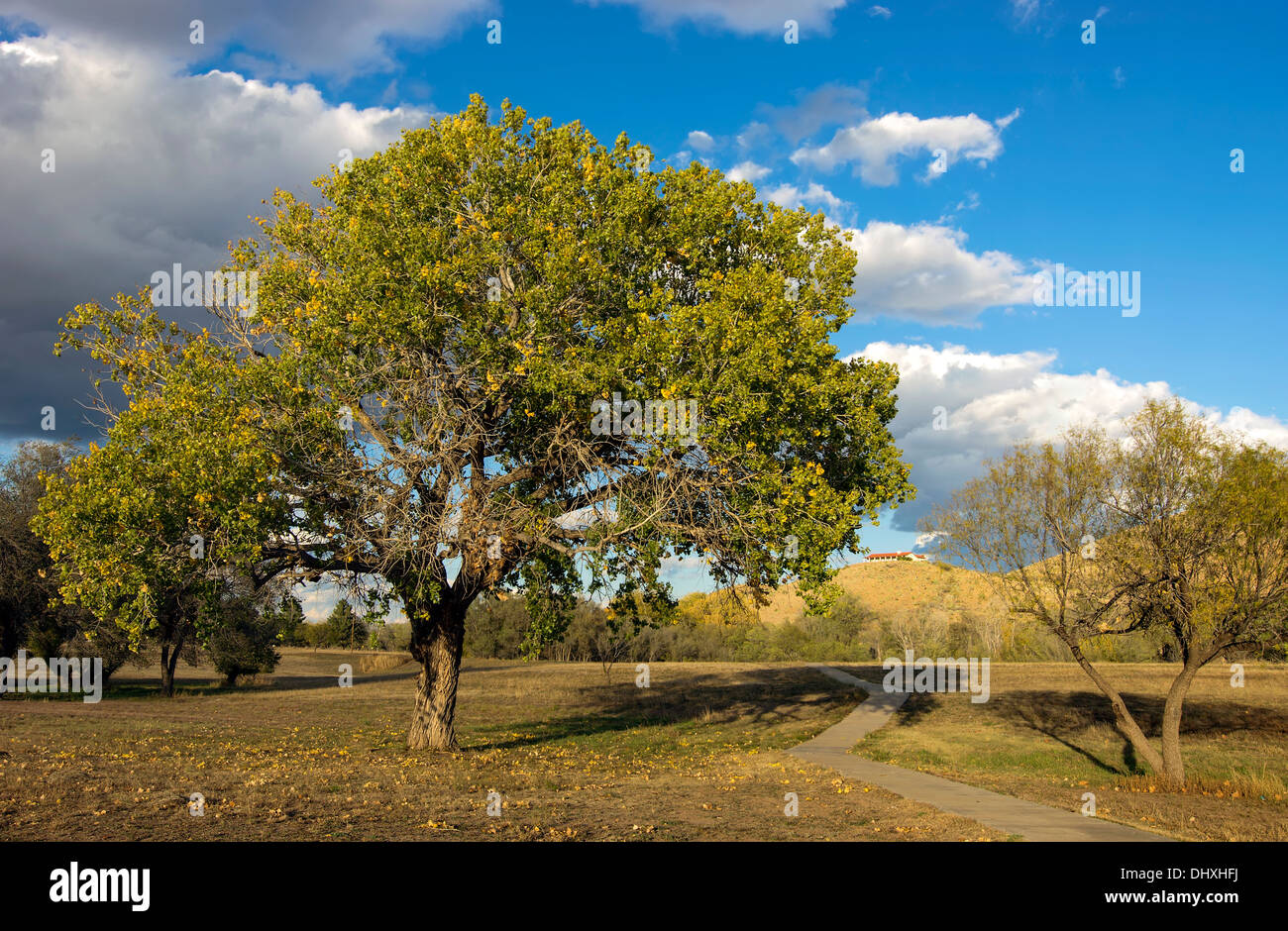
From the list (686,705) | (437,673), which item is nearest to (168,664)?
(686,705)

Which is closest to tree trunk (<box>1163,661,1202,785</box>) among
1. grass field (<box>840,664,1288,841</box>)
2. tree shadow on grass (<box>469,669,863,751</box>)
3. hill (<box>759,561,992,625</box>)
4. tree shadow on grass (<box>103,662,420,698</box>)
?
grass field (<box>840,664,1288,841</box>)

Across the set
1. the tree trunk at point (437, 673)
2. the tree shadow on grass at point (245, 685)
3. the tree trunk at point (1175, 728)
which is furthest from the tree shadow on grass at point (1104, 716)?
the tree shadow on grass at point (245, 685)

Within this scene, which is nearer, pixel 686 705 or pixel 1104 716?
pixel 1104 716

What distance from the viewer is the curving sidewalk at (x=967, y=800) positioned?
31.6 feet

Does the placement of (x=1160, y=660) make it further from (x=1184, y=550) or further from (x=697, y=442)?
(x=697, y=442)

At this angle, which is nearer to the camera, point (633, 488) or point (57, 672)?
point (633, 488)

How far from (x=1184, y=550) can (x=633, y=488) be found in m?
10.5

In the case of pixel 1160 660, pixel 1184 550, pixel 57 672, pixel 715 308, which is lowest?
pixel 1160 660

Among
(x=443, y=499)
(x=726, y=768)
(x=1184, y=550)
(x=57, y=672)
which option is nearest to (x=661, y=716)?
(x=726, y=768)

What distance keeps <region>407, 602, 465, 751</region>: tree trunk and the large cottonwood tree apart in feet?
3.13

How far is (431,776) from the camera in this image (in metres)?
13.1

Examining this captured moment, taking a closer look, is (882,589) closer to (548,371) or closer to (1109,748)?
(1109,748)

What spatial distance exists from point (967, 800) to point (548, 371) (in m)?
9.34

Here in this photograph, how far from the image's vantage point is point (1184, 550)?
49.1ft
